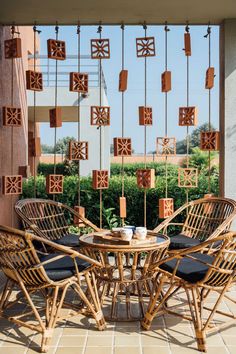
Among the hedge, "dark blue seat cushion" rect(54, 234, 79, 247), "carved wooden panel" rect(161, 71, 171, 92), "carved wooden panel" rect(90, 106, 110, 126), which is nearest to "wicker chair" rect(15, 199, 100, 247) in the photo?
"dark blue seat cushion" rect(54, 234, 79, 247)

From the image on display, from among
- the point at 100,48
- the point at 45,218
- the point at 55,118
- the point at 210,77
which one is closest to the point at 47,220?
the point at 45,218

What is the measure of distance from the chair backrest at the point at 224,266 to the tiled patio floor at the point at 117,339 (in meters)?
0.39

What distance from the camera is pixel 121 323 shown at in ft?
11.0

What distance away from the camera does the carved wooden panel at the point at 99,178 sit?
16.0 ft

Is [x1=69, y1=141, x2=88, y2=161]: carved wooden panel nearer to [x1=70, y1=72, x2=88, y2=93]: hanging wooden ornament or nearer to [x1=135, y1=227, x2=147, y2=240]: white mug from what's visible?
[x1=70, y1=72, x2=88, y2=93]: hanging wooden ornament

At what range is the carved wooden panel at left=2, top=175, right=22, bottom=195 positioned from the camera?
4.79m

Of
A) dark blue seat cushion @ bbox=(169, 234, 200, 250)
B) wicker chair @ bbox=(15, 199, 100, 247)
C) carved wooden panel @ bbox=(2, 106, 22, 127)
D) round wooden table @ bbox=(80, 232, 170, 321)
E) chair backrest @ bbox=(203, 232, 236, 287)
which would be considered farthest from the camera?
carved wooden panel @ bbox=(2, 106, 22, 127)

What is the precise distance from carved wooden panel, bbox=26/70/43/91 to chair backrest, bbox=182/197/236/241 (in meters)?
2.06

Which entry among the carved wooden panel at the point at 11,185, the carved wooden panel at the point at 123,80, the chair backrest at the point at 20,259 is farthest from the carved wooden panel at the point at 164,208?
the chair backrest at the point at 20,259

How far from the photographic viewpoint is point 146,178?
4824 mm

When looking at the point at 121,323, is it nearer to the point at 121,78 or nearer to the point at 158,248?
the point at 158,248

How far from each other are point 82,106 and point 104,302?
9747 millimetres

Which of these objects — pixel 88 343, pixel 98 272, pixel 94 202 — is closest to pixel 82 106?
pixel 94 202

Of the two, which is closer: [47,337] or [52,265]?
[47,337]
